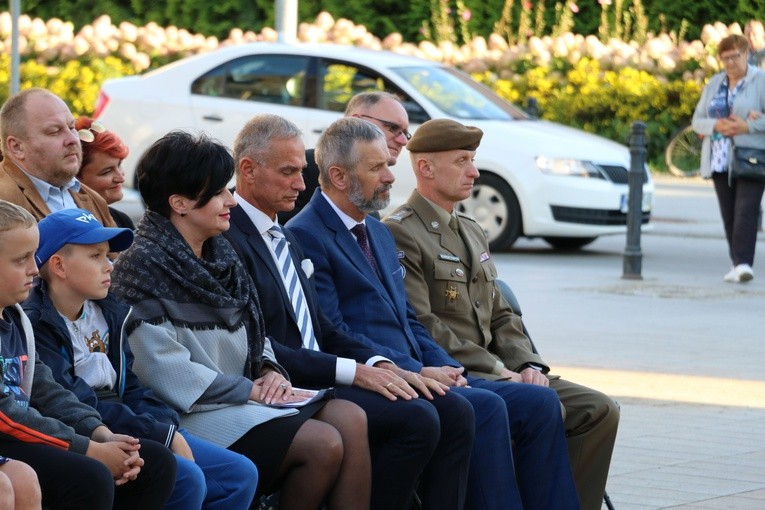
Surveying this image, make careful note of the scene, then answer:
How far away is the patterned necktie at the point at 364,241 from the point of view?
6031 mm

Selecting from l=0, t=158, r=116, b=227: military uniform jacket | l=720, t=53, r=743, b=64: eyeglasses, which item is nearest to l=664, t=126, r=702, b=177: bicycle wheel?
l=720, t=53, r=743, b=64: eyeglasses

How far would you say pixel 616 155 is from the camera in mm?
15109

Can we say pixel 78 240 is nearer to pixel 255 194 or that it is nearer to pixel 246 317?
pixel 246 317

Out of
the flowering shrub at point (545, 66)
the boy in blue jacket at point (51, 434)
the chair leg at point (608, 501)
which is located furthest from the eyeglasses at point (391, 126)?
the flowering shrub at point (545, 66)

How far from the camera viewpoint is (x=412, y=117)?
15102 mm

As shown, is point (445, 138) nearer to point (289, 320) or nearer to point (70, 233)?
point (289, 320)

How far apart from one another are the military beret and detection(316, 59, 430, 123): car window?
29.2 ft

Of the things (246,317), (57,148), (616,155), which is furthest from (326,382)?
(616,155)

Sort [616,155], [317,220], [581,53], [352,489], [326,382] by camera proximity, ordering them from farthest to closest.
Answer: [581,53] → [616,155] → [317,220] → [326,382] → [352,489]

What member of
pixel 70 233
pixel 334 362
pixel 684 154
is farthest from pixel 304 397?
pixel 684 154

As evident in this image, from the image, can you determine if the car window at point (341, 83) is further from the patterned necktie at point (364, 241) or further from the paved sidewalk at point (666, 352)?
the patterned necktie at point (364, 241)

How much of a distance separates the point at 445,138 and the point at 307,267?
1.02m

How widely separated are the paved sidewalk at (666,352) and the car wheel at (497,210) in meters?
0.25

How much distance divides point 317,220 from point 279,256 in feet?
1.21
